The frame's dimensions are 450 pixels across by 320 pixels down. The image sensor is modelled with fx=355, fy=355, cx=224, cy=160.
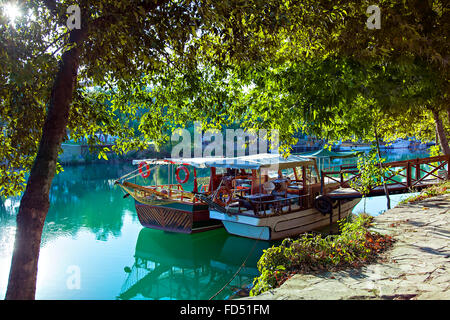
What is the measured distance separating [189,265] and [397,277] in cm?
1012

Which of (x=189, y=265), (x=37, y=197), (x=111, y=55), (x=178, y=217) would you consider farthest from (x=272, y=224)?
(x=37, y=197)

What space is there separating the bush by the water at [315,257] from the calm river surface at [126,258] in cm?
428

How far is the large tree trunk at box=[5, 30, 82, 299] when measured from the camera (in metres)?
4.37

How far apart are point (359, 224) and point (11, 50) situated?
6.99m

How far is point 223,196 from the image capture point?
1717 centimetres

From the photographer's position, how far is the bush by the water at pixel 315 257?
5602mm

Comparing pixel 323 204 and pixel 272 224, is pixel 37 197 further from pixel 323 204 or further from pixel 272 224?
pixel 323 204

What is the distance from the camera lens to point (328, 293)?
4.61 m

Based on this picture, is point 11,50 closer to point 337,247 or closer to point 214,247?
point 337,247

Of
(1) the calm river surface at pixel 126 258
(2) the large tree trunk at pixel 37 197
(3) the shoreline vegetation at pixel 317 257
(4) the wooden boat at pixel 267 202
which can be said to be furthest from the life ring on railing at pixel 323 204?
(2) the large tree trunk at pixel 37 197

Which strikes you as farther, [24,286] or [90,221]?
[90,221]

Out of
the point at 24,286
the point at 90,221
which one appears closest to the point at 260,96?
the point at 24,286

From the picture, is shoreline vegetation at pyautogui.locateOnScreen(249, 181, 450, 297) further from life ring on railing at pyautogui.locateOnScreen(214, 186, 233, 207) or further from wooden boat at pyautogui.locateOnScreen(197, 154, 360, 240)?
life ring on railing at pyautogui.locateOnScreen(214, 186, 233, 207)

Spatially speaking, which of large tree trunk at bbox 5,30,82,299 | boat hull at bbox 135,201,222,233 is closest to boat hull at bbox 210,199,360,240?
boat hull at bbox 135,201,222,233
